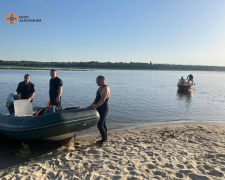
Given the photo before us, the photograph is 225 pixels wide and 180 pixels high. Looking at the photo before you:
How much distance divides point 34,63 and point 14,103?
103339 mm

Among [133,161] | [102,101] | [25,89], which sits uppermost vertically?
[25,89]

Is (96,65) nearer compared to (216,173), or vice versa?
(216,173)

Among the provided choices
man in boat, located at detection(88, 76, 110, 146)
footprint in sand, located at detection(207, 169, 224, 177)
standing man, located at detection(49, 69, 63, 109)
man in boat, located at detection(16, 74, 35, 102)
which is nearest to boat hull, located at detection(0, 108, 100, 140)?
man in boat, located at detection(88, 76, 110, 146)

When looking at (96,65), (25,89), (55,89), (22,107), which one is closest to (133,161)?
(55,89)

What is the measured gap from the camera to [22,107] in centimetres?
528

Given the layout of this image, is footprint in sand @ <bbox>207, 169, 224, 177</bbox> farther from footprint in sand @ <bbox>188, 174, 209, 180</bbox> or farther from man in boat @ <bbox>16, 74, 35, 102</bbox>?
man in boat @ <bbox>16, 74, 35, 102</bbox>

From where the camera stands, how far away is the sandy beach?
3.33 metres

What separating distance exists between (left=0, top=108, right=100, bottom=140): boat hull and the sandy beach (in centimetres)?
51

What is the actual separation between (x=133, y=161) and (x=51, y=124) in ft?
6.18

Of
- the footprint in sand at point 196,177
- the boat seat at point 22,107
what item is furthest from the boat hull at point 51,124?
the footprint in sand at point 196,177

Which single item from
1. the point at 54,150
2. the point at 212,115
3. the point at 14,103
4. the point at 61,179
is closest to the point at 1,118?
the point at 14,103

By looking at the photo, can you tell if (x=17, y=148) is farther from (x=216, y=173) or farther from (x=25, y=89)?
(x=216, y=173)

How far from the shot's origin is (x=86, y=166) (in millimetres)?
3676

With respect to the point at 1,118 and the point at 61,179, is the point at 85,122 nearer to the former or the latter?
the point at 61,179
